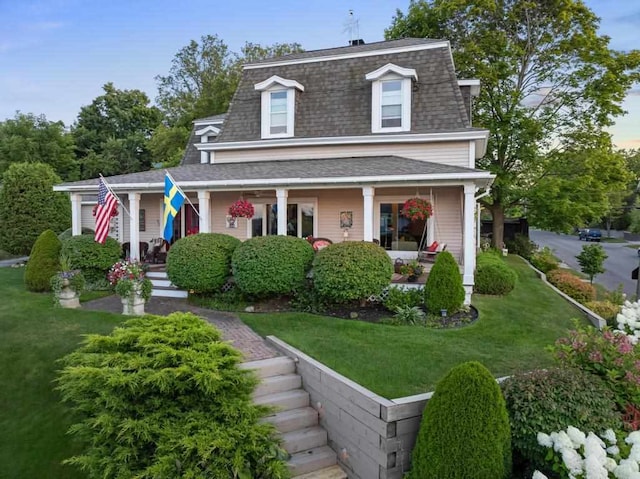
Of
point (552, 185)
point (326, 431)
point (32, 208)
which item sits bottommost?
point (326, 431)

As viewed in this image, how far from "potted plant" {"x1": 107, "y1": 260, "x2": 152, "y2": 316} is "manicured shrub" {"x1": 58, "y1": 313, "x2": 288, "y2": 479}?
424cm

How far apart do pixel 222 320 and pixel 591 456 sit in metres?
7.22

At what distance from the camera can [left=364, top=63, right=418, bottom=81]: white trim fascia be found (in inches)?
508

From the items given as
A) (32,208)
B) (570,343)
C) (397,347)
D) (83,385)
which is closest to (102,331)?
(83,385)

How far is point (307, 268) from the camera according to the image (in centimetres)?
988

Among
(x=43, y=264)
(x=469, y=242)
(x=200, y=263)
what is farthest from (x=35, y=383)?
(x=469, y=242)

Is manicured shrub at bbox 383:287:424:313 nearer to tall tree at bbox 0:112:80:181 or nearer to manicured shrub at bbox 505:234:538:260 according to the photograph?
manicured shrub at bbox 505:234:538:260

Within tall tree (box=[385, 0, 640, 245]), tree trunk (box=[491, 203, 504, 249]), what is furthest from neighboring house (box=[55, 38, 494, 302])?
tree trunk (box=[491, 203, 504, 249])

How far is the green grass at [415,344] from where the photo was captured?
559 cm

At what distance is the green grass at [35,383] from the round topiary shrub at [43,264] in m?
1.24

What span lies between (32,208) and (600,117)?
1031 inches

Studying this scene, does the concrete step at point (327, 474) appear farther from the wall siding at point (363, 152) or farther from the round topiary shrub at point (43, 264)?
the wall siding at point (363, 152)

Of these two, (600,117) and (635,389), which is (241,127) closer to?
(635,389)

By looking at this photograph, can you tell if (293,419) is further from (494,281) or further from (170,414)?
(494,281)
